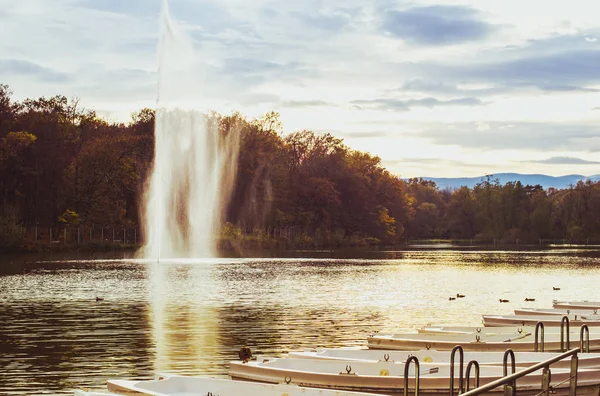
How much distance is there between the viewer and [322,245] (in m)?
156

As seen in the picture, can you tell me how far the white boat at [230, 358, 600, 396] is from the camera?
54.8 ft

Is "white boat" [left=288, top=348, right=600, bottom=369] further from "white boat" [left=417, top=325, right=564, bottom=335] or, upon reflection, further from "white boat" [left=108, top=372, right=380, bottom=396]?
"white boat" [left=417, top=325, right=564, bottom=335]

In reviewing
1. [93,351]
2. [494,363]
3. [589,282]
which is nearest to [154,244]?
[589,282]

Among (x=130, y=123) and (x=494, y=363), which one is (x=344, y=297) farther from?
(x=130, y=123)

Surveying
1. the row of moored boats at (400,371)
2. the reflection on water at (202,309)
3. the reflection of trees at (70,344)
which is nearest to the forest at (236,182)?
the reflection on water at (202,309)

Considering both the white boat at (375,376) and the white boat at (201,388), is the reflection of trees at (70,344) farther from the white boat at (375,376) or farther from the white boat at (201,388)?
the white boat at (201,388)

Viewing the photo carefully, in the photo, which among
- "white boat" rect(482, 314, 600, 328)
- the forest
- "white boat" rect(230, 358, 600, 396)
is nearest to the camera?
"white boat" rect(230, 358, 600, 396)

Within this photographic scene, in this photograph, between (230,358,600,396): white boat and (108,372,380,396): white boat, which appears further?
(230,358,600,396): white boat

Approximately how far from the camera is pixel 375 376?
1711cm

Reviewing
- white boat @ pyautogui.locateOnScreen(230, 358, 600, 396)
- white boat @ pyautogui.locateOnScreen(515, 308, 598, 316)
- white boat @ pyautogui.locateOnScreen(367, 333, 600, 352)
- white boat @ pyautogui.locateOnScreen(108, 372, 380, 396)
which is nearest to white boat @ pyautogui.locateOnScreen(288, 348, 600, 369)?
white boat @ pyautogui.locateOnScreen(230, 358, 600, 396)

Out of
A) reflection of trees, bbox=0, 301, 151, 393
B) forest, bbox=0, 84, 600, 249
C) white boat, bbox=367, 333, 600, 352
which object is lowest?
reflection of trees, bbox=0, 301, 151, 393

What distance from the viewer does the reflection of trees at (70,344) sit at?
78.4 feet

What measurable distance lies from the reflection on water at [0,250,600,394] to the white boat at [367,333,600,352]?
4910mm

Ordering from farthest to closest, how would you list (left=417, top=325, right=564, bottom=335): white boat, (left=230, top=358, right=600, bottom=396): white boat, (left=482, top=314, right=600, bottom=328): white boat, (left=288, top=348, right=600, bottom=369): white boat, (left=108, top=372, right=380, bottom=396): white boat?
1. (left=482, top=314, right=600, bottom=328): white boat
2. (left=417, top=325, right=564, bottom=335): white boat
3. (left=288, top=348, right=600, bottom=369): white boat
4. (left=230, top=358, right=600, bottom=396): white boat
5. (left=108, top=372, right=380, bottom=396): white boat
